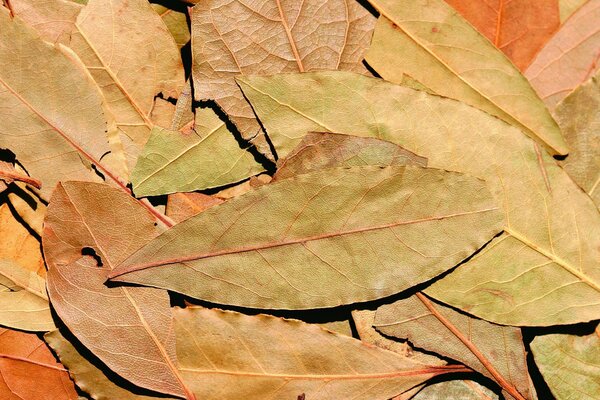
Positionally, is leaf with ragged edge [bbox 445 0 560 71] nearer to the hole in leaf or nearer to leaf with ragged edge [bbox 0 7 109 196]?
leaf with ragged edge [bbox 0 7 109 196]

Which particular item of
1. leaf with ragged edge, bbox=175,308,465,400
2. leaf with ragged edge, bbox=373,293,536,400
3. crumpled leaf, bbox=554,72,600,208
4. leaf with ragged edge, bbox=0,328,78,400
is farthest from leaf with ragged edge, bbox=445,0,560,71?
leaf with ragged edge, bbox=0,328,78,400

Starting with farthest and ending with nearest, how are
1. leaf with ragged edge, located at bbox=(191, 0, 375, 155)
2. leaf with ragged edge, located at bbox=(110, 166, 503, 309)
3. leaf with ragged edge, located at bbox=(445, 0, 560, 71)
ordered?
1. leaf with ragged edge, located at bbox=(445, 0, 560, 71)
2. leaf with ragged edge, located at bbox=(191, 0, 375, 155)
3. leaf with ragged edge, located at bbox=(110, 166, 503, 309)

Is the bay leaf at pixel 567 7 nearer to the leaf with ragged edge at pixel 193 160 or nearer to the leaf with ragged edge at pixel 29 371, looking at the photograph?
the leaf with ragged edge at pixel 193 160

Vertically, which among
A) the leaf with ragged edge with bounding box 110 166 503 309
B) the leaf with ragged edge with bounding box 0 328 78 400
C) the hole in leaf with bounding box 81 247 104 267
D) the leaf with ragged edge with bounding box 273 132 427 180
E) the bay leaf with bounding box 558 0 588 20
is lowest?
the leaf with ragged edge with bounding box 0 328 78 400

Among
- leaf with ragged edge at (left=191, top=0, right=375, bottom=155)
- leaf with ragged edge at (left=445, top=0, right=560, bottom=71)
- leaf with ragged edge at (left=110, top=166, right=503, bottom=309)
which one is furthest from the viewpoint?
leaf with ragged edge at (left=445, top=0, right=560, bottom=71)

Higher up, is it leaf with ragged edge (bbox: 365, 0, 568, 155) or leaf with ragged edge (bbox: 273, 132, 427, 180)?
leaf with ragged edge (bbox: 365, 0, 568, 155)

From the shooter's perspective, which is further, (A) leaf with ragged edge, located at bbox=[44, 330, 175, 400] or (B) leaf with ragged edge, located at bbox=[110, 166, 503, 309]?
(A) leaf with ragged edge, located at bbox=[44, 330, 175, 400]

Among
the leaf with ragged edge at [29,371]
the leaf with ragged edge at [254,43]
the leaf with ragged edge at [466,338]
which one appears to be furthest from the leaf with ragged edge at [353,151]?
the leaf with ragged edge at [29,371]
